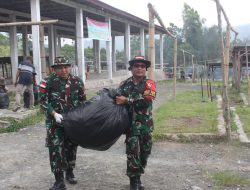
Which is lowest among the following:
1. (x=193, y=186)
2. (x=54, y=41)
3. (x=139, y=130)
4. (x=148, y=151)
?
A: (x=193, y=186)

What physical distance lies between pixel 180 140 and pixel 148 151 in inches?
98.1

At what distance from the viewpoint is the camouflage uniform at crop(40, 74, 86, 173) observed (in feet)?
13.1

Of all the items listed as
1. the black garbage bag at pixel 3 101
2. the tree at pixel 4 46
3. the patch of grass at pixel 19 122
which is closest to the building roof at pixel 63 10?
the black garbage bag at pixel 3 101

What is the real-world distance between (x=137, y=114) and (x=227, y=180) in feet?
4.51

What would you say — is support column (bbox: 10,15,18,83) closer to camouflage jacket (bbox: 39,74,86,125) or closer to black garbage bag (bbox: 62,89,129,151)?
camouflage jacket (bbox: 39,74,86,125)

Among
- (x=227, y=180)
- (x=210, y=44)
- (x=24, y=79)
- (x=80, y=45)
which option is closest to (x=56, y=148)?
(x=227, y=180)

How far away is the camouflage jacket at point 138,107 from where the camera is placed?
3928 mm

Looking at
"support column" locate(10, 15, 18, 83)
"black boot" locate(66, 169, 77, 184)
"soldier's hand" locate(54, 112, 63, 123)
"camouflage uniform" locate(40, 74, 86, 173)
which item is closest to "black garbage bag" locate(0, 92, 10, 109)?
"black boot" locate(66, 169, 77, 184)

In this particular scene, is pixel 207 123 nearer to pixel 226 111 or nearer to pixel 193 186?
pixel 226 111

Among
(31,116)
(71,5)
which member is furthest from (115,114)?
(71,5)

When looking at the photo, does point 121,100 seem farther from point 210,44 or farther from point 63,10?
point 210,44

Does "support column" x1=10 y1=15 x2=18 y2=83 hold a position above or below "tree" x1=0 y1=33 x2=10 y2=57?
below

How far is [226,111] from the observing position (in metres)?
6.46

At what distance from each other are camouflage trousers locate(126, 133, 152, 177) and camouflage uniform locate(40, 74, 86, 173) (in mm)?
681
